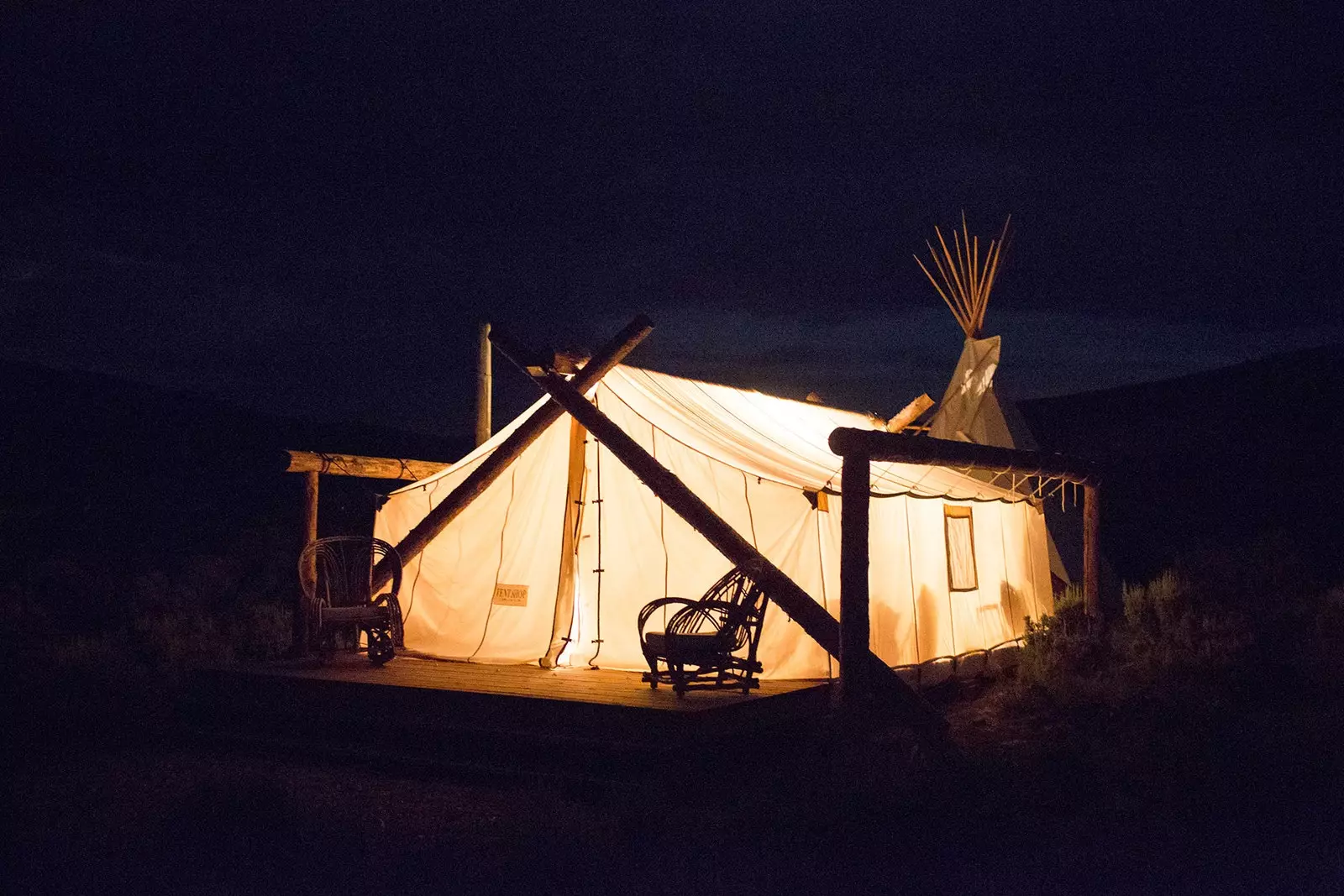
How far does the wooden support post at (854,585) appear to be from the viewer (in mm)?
5980

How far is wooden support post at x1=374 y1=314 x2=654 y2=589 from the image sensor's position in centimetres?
740

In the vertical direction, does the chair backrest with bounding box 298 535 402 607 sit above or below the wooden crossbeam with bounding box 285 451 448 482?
below

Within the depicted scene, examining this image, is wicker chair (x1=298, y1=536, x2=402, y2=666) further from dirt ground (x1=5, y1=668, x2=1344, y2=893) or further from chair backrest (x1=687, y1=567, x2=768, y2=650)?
chair backrest (x1=687, y1=567, x2=768, y2=650)

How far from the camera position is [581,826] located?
469 centimetres

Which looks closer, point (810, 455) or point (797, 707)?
point (797, 707)

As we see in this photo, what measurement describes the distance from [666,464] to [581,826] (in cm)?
350

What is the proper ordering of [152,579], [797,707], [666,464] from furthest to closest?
[152,579] < [666,464] < [797,707]

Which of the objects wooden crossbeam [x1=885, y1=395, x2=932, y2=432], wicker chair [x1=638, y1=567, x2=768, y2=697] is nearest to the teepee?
wooden crossbeam [x1=885, y1=395, x2=932, y2=432]

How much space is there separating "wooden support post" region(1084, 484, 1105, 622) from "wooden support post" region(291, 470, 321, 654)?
20.5 ft

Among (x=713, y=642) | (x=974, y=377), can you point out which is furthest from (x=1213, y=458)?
(x=713, y=642)

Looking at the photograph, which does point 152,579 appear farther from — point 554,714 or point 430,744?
point 554,714

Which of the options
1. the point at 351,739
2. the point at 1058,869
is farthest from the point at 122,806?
the point at 1058,869

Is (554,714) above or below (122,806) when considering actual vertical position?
above

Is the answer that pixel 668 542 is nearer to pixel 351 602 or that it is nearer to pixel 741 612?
pixel 741 612
